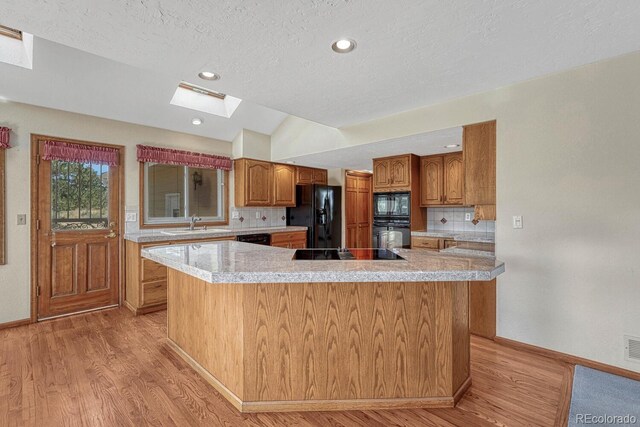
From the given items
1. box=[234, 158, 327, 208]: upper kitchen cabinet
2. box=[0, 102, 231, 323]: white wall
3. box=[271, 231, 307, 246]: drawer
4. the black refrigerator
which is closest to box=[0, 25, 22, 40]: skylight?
box=[0, 102, 231, 323]: white wall

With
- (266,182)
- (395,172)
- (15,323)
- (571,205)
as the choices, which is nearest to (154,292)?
(15,323)

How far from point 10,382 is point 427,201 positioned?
15.2 ft

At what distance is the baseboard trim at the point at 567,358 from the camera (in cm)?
218

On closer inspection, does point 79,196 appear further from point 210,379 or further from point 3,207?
point 210,379

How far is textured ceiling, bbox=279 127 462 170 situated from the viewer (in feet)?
11.1

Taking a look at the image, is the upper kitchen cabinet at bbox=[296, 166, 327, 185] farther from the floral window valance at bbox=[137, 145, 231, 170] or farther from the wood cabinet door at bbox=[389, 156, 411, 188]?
the wood cabinet door at bbox=[389, 156, 411, 188]

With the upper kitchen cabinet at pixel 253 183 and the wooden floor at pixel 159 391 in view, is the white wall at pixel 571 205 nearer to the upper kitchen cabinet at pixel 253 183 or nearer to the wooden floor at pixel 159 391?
the wooden floor at pixel 159 391

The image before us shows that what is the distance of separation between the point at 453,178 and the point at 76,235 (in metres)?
4.77

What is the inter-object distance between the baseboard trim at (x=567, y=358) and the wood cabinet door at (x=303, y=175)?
3.81 m

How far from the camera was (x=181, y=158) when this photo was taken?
14.0 feet

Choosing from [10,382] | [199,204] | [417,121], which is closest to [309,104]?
[417,121]

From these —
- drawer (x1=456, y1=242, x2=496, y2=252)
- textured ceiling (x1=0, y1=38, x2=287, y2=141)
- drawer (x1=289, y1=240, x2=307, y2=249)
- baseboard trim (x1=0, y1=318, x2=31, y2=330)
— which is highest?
textured ceiling (x1=0, y1=38, x2=287, y2=141)

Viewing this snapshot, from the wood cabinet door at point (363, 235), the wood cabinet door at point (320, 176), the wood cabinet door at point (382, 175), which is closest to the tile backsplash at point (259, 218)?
the wood cabinet door at point (320, 176)

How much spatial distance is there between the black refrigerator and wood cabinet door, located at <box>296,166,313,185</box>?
0.12 metres
